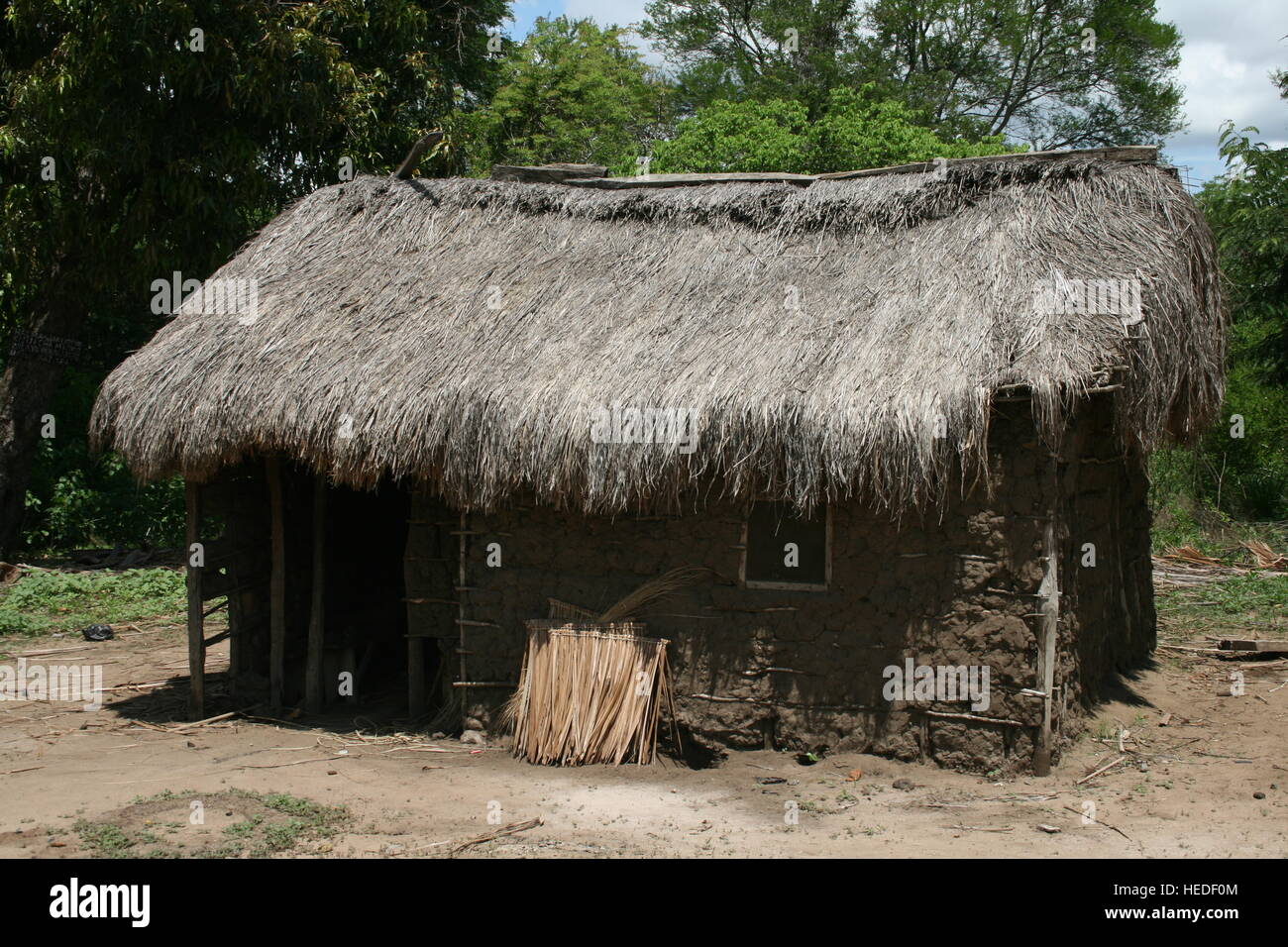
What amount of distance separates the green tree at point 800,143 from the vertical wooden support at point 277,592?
11.9 meters

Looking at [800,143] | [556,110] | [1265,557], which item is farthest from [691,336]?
[556,110]

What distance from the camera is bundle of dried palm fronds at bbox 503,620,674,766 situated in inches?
278

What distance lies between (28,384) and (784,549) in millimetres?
10434

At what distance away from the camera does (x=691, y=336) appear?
7.50 m

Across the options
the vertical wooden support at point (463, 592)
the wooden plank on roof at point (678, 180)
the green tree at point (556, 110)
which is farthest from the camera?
the green tree at point (556, 110)

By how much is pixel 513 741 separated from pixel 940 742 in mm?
2697

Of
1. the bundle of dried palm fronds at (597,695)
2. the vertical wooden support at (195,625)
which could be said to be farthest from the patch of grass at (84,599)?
the bundle of dried palm fronds at (597,695)

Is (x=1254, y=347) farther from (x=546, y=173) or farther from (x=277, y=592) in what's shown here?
(x=277, y=592)

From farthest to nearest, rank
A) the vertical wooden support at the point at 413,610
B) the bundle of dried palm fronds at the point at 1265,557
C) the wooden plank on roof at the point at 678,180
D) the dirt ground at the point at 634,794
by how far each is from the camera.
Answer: the bundle of dried palm fronds at the point at 1265,557 → the wooden plank on roof at the point at 678,180 → the vertical wooden support at the point at 413,610 → the dirt ground at the point at 634,794

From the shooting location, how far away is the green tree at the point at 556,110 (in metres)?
21.7

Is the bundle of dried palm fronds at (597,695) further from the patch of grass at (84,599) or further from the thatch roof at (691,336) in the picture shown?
the patch of grass at (84,599)

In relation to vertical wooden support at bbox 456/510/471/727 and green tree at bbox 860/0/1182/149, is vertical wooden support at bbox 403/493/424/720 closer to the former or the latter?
vertical wooden support at bbox 456/510/471/727

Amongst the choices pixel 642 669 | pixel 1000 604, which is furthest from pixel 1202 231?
pixel 642 669
